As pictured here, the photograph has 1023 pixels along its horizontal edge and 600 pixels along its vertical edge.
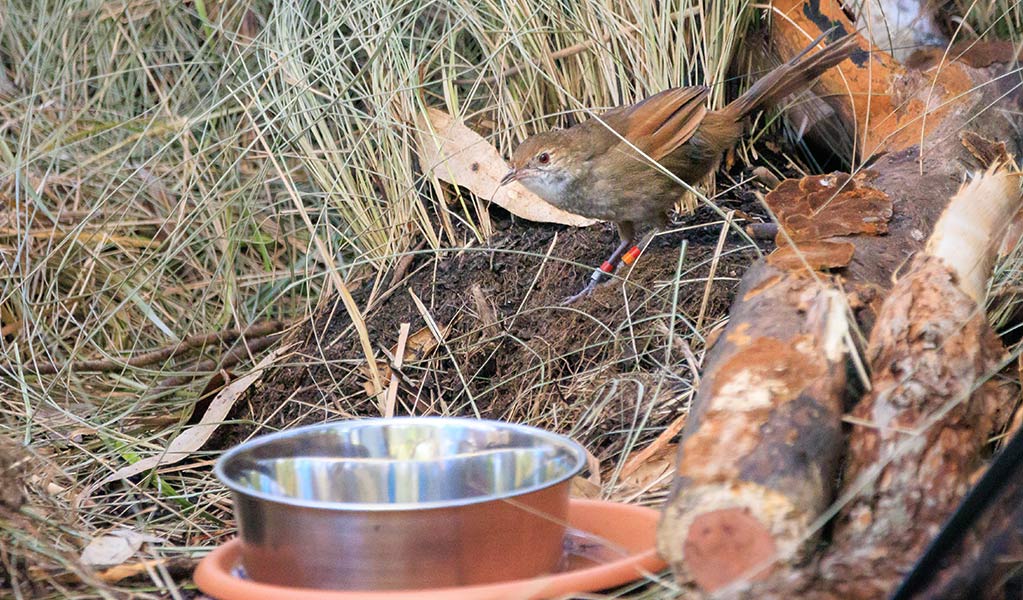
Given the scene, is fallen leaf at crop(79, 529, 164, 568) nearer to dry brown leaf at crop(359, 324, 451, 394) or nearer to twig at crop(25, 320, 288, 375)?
dry brown leaf at crop(359, 324, 451, 394)

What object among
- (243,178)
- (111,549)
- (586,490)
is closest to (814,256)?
(586,490)

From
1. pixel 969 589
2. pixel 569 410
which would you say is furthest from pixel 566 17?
pixel 969 589

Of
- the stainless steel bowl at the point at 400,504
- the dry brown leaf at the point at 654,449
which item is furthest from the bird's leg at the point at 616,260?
the stainless steel bowl at the point at 400,504

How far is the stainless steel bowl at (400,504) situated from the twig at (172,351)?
1675 millimetres

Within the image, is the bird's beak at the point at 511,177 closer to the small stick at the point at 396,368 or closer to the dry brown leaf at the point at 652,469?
the small stick at the point at 396,368

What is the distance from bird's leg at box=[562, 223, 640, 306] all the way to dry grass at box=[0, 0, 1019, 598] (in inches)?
10.8

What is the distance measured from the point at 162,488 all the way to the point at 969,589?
2.33m

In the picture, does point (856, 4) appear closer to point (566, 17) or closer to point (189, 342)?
point (566, 17)

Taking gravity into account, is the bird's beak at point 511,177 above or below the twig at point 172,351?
above

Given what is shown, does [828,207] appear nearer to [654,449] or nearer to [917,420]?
[654,449]

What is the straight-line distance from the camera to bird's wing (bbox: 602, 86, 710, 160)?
4.06 metres

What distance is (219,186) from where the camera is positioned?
4.41 m

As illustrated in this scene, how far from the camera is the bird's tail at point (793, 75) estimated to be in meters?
4.03

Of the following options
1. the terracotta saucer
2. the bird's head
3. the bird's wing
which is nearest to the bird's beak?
the bird's head
